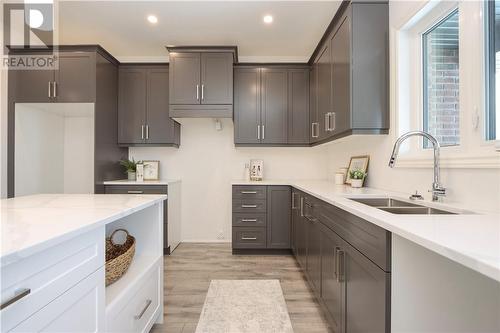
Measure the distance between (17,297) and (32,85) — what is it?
10.8 ft

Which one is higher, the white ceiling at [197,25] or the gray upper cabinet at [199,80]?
the white ceiling at [197,25]

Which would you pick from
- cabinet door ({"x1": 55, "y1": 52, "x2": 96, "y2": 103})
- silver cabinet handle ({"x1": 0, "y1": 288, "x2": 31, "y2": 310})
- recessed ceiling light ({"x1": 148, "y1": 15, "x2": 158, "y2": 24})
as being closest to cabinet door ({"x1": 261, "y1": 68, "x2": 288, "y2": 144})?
recessed ceiling light ({"x1": 148, "y1": 15, "x2": 158, "y2": 24})

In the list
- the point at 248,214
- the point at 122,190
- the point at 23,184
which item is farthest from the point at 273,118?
the point at 23,184

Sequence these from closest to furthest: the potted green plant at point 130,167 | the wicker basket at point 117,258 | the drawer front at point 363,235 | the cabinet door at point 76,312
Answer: the cabinet door at point 76,312
the drawer front at point 363,235
the wicker basket at point 117,258
the potted green plant at point 130,167

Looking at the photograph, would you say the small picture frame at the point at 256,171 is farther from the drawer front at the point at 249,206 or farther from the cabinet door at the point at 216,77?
the cabinet door at the point at 216,77

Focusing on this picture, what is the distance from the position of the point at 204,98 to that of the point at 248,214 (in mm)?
1598

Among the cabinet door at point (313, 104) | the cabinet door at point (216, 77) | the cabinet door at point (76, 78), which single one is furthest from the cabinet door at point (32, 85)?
the cabinet door at point (313, 104)

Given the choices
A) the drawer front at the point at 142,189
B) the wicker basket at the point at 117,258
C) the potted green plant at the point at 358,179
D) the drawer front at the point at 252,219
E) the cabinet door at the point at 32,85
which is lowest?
the drawer front at the point at 252,219

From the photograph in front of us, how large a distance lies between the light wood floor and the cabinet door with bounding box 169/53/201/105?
1991mm

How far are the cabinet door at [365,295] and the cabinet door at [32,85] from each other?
358 centimetres

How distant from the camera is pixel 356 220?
1.24m

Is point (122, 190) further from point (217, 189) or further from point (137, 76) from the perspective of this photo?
point (137, 76)

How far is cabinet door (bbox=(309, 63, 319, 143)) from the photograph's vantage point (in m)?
3.12

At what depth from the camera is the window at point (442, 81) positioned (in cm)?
157
